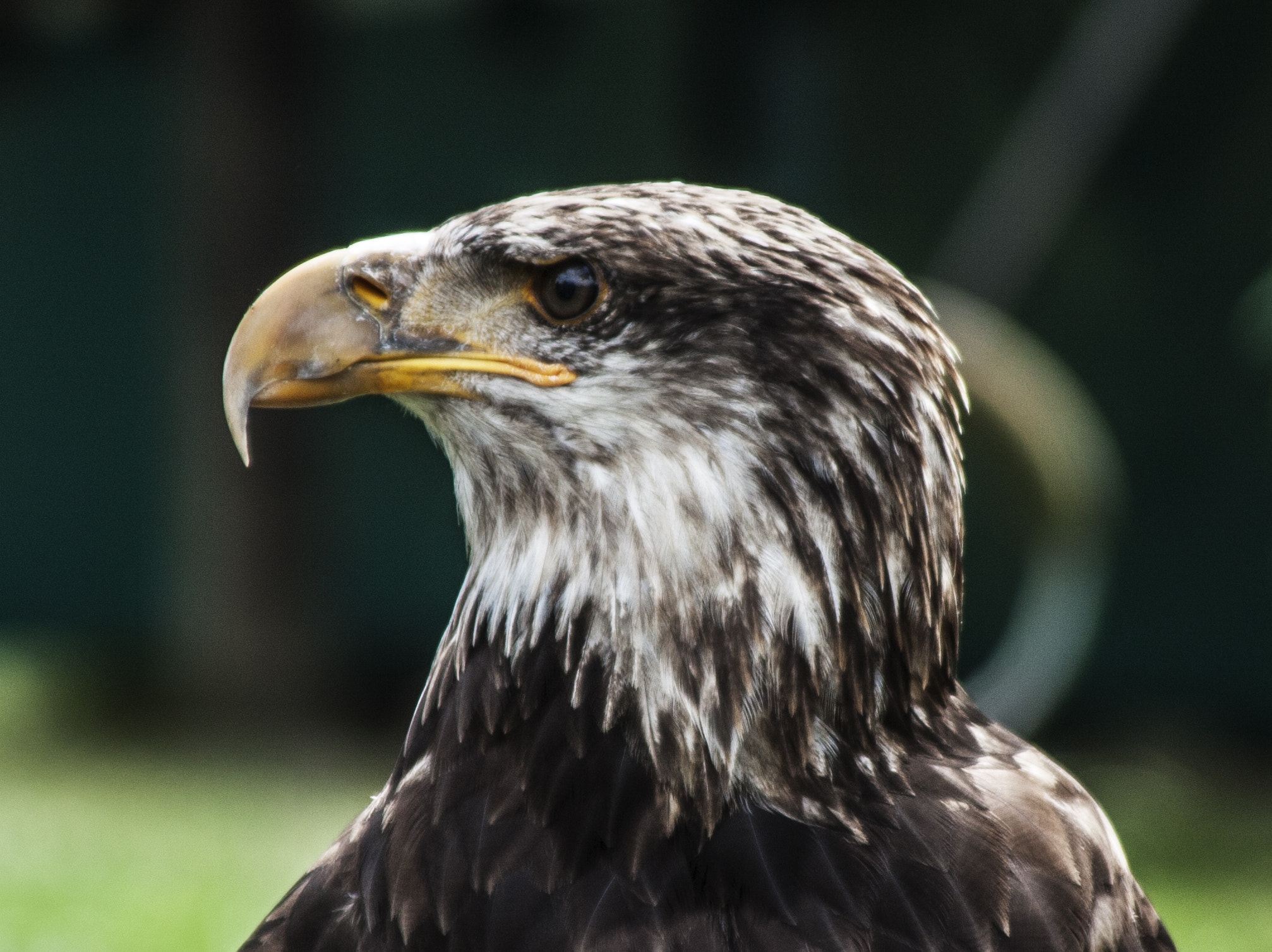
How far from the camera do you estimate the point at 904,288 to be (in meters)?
2.06

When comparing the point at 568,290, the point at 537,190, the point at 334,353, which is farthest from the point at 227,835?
the point at 568,290

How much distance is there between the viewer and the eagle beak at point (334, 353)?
2.08 metres

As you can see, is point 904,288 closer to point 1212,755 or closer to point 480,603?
point 480,603

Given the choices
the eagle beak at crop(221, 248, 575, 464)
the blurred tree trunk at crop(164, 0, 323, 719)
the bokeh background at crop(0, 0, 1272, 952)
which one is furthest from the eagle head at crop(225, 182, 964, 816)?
the blurred tree trunk at crop(164, 0, 323, 719)

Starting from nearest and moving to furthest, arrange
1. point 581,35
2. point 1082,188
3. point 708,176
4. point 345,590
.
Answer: point 1082,188
point 708,176
point 581,35
point 345,590

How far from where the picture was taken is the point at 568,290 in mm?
2053

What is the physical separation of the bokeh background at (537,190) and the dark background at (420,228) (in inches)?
0.7

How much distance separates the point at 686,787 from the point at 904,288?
66 cm

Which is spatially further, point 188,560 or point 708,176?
point 188,560

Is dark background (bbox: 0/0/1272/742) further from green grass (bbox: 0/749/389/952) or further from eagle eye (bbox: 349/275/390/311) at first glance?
eagle eye (bbox: 349/275/390/311)

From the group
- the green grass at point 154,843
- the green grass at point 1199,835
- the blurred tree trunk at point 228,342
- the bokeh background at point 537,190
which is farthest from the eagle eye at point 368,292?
the blurred tree trunk at point 228,342

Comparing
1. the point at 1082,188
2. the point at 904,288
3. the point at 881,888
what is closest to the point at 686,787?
the point at 881,888

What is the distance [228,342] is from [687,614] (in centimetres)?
620

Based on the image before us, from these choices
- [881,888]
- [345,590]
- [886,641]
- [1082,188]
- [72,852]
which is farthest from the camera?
[345,590]
